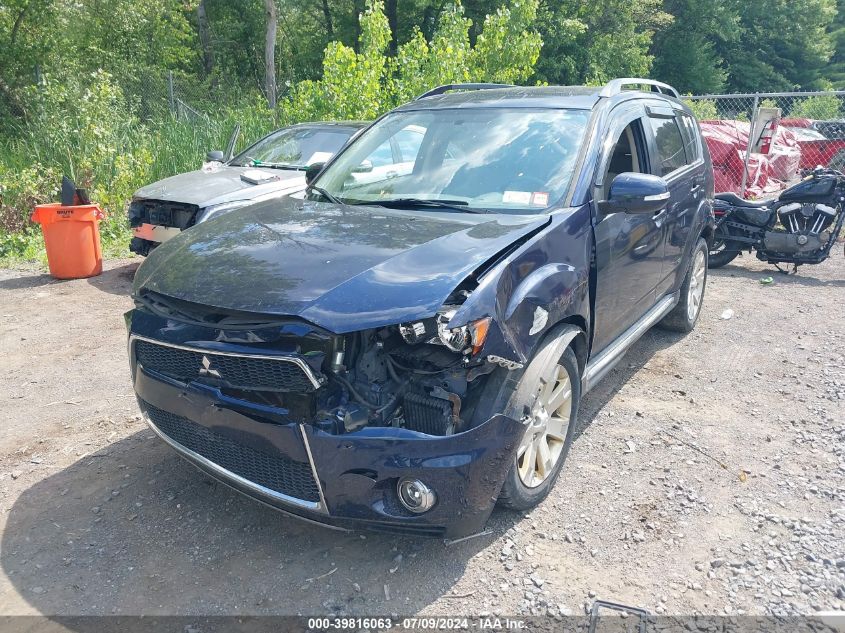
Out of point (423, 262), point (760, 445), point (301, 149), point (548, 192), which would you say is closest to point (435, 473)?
point (423, 262)

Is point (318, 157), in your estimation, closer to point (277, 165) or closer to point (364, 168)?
point (277, 165)

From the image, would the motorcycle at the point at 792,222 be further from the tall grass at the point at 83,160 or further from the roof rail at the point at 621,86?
the tall grass at the point at 83,160

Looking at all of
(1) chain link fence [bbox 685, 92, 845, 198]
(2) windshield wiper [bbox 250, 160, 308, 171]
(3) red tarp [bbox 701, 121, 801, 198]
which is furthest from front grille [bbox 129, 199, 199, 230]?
(3) red tarp [bbox 701, 121, 801, 198]

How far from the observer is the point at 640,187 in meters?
3.55

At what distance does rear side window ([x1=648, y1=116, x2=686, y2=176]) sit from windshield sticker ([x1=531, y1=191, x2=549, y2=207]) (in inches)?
54.7

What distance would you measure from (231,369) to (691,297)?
4389 mm

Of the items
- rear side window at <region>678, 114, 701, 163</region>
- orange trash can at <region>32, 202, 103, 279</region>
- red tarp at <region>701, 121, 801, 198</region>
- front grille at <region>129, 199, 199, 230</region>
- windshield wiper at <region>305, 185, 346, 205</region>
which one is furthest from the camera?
red tarp at <region>701, 121, 801, 198</region>

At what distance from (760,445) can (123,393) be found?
416 centimetres

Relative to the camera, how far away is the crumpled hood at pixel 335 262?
8.64ft

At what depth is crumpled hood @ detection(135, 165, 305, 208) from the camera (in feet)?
23.6

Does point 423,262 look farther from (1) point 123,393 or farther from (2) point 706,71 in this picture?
(2) point 706,71

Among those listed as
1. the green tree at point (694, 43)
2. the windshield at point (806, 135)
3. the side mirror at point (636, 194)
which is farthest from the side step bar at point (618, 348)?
the green tree at point (694, 43)

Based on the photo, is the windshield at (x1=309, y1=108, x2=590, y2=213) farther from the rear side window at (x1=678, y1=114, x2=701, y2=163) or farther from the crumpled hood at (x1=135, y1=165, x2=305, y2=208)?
the crumpled hood at (x1=135, y1=165, x2=305, y2=208)

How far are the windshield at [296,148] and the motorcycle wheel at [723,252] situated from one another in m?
4.81
